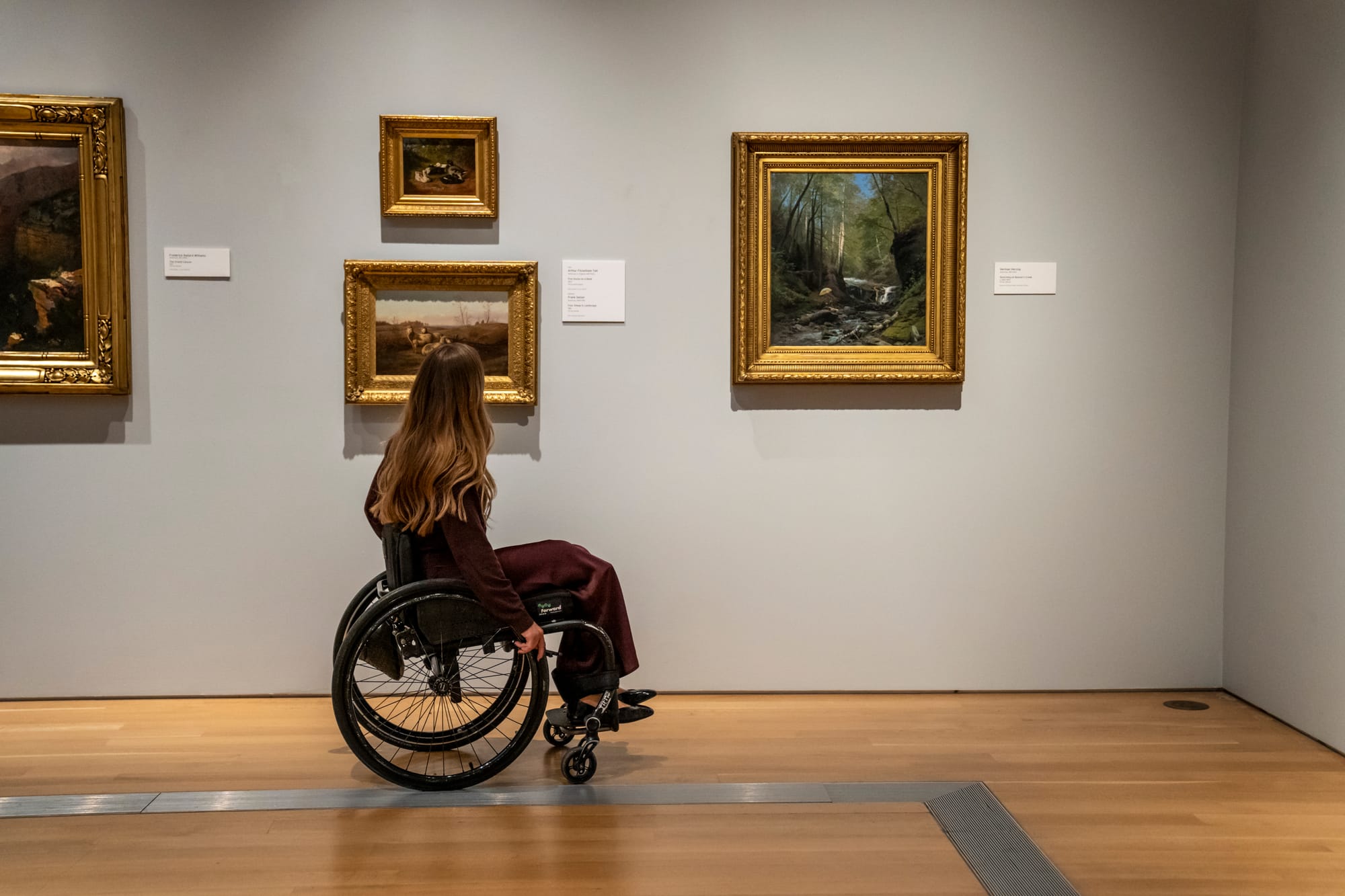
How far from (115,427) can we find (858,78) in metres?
3.54

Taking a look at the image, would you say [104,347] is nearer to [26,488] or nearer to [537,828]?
[26,488]

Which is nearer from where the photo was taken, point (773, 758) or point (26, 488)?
point (773, 758)

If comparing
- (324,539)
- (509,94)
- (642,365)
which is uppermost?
(509,94)

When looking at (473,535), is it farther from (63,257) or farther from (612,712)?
(63,257)

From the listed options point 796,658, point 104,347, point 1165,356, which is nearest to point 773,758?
point 796,658

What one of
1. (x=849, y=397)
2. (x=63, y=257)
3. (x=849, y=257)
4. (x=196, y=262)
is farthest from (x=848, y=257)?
(x=63, y=257)

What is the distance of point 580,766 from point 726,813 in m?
0.54

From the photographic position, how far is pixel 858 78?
4355mm

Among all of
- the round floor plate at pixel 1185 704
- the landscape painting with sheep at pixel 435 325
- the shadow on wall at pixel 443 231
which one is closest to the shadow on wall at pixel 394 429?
the landscape painting with sheep at pixel 435 325

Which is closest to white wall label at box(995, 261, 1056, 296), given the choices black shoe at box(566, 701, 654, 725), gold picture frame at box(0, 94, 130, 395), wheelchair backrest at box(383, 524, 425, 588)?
black shoe at box(566, 701, 654, 725)

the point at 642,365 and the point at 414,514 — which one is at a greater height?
the point at 642,365

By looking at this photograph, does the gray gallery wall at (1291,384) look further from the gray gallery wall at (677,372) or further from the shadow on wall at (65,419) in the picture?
the shadow on wall at (65,419)

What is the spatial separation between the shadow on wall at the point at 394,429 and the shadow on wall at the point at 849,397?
2.90 feet

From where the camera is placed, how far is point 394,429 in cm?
436
